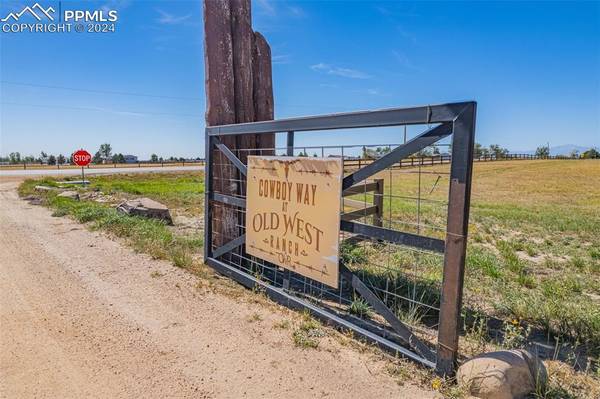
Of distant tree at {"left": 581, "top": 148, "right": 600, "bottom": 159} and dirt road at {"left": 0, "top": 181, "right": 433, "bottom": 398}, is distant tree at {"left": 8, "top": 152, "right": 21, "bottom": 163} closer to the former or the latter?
dirt road at {"left": 0, "top": 181, "right": 433, "bottom": 398}

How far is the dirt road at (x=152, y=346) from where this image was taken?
108 inches

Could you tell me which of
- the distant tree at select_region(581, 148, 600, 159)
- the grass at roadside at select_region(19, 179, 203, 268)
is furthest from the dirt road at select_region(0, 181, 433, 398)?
the distant tree at select_region(581, 148, 600, 159)

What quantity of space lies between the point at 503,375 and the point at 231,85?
Answer: 4803mm

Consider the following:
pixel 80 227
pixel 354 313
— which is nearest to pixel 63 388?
pixel 354 313

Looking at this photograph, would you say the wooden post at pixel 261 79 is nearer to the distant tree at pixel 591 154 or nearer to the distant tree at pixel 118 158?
the distant tree at pixel 118 158

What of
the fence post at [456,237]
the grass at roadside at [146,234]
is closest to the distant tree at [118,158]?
the grass at roadside at [146,234]

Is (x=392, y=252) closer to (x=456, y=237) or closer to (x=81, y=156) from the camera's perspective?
(x=456, y=237)

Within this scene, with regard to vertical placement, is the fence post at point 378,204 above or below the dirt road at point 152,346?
above

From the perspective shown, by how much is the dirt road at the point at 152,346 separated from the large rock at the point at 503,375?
0.37m

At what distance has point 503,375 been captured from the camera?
8.40 feet

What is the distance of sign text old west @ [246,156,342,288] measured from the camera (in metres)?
3.66

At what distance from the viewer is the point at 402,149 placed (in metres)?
3.13

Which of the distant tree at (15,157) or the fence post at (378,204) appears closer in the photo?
the fence post at (378,204)

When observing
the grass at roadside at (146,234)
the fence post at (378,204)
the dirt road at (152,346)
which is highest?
the fence post at (378,204)
